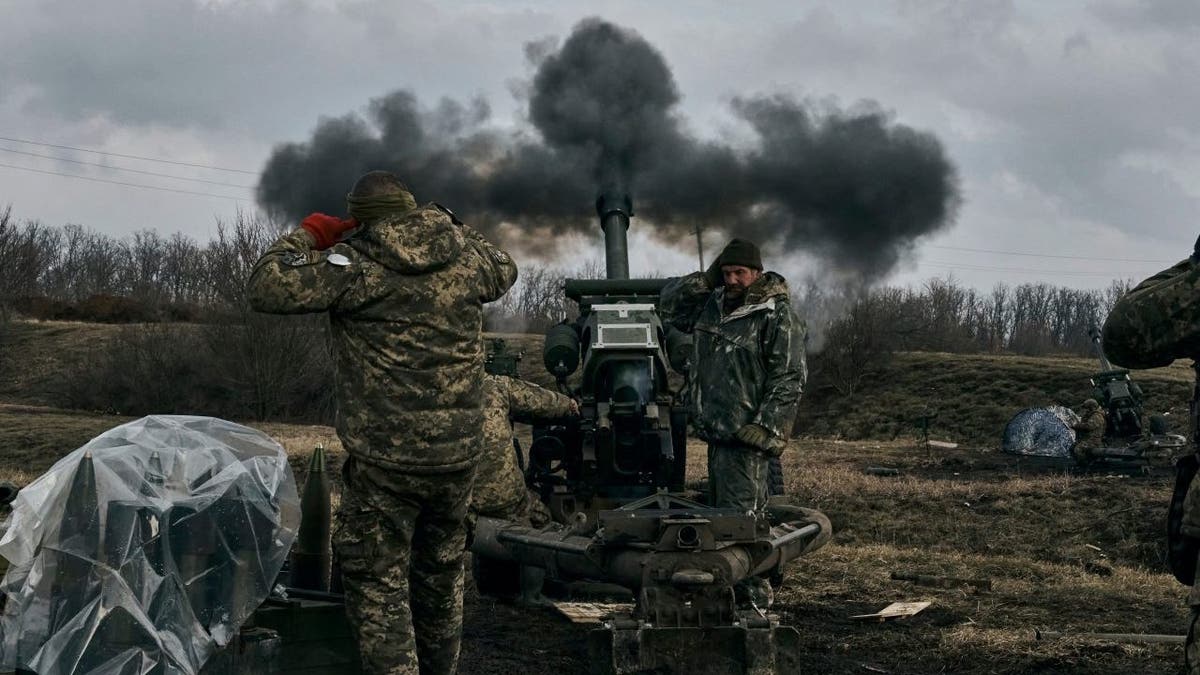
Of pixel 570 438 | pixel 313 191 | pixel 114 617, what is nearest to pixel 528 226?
pixel 313 191

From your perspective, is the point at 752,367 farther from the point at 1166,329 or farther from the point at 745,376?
the point at 1166,329

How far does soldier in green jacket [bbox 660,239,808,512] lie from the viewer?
657 cm

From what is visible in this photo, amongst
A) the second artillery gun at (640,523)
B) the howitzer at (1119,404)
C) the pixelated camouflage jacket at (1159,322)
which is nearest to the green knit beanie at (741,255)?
the second artillery gun at (640,523)

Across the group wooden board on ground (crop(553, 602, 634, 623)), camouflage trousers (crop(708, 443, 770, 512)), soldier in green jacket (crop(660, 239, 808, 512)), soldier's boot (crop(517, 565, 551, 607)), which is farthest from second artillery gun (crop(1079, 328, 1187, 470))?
camouflage trousers (crop(708, 443, 770, 512))

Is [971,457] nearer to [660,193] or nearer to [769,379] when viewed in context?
[660,193]

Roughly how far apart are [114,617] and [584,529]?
9.78 ft

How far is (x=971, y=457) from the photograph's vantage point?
1914 centimetres

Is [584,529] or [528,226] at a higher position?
[528,226]

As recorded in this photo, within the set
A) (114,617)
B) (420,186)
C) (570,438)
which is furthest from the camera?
(420,186)

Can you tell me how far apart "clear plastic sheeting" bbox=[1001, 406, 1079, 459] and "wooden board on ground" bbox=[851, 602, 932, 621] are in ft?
42.4

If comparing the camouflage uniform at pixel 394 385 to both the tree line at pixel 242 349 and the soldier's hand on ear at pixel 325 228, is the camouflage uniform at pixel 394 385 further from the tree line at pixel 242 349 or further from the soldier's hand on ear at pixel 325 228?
the tree line at pixel 242 349

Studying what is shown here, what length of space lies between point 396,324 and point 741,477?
8.88 feet

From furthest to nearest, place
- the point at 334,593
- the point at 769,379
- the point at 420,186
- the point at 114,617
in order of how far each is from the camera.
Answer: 1. the point at 420,186
2. the point at 769,379
3. the point at 334,593
4. the point at 114,617

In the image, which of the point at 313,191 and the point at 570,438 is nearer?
the point at 570,438
